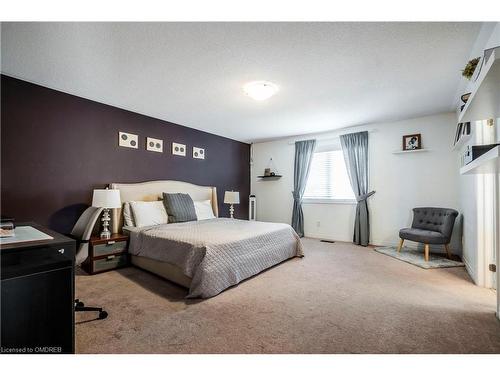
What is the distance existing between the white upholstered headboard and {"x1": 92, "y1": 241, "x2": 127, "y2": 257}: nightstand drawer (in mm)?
371

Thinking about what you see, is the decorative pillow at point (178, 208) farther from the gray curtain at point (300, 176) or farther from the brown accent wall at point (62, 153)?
the gray curtain at point (300, 176)

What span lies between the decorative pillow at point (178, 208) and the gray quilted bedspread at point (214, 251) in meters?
0.58

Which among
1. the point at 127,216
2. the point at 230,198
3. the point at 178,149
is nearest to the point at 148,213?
the point at 127,216

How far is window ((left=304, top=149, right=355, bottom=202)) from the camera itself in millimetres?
4805

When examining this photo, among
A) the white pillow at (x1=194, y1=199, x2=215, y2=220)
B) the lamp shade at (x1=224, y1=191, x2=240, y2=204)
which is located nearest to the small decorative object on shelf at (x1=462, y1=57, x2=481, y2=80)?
the white pillow at (x1=194, y1=199, x2=215, y2=220)

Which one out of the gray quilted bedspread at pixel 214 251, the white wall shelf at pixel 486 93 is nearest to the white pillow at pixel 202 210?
the gray quilted bedspread at pixel 214 251

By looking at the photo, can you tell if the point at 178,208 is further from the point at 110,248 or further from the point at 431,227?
the point at 431,227

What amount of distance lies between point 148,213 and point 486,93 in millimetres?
3685

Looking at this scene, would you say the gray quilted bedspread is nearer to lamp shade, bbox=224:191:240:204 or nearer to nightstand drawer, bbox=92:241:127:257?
nightstand drawer, bbox=92:241:127:257

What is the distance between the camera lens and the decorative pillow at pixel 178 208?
368 centimetres

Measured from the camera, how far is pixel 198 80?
8.75 ft

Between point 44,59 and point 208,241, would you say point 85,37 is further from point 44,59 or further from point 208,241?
point 208,241

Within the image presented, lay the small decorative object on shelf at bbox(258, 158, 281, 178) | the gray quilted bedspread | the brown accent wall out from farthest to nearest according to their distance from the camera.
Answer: the small decorative object on shelf at bbox(258, 158, 281, 178) → the brown accent wall → the gray quilted bedspread
